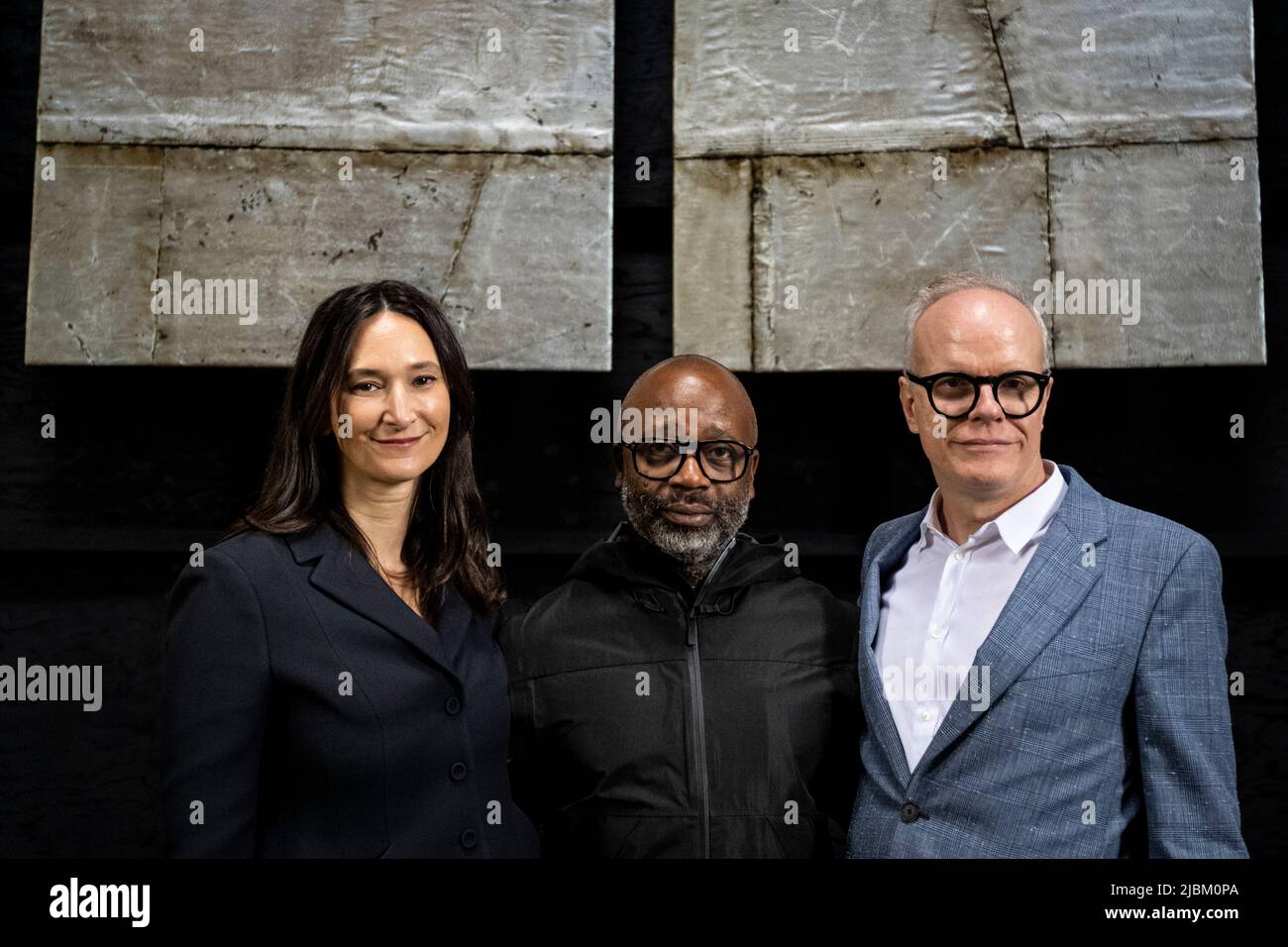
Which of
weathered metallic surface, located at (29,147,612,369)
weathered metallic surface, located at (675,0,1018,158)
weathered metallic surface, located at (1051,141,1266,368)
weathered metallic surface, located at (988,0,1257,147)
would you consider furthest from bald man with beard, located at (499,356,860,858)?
weathered metallic surface, located at (988,0,1257,147)

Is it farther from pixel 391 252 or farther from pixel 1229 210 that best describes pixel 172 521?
pixel 1229 210

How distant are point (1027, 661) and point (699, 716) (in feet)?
2.21

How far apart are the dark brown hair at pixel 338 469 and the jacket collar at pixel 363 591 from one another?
4 cm

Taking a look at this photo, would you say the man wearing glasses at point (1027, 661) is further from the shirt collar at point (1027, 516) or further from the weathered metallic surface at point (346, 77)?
the weathered metallic surface at point (346, 77)

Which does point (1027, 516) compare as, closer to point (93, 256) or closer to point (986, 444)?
point (986, 444)

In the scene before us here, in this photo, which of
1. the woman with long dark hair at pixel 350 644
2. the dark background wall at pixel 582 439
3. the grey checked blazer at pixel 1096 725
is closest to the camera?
the grey checked blazer at pixel 1096 725

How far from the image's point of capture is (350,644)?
79.3 inches

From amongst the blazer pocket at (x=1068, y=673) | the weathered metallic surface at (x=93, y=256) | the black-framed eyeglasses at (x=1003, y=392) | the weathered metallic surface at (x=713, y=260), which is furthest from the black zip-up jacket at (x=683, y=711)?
the weathered metallic surface at (x=93, y=256)

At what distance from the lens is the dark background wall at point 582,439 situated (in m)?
3.61

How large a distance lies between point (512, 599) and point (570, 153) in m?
1.55

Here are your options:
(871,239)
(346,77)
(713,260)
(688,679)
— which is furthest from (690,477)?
(346,77)

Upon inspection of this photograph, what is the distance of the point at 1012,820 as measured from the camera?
6.19ft

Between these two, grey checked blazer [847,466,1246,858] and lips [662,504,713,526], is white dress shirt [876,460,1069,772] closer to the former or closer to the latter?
grey checked blazer [847,466,1246,858]
